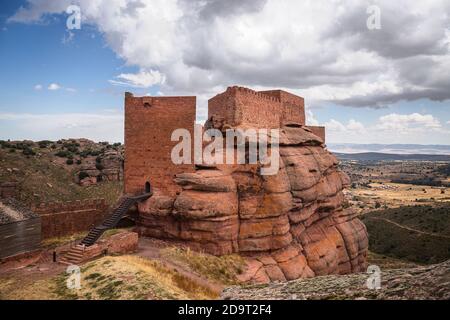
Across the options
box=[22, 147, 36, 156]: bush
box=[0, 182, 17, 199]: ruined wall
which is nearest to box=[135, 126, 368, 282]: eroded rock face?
box=[0, 182, 17, 199]: ruined wall

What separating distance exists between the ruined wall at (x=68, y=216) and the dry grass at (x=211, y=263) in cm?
856

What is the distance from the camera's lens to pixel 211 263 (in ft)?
70.5

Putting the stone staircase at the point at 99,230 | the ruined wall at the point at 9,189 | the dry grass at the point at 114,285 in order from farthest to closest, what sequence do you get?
the ruined wall at the point at 9,189 → the stone staircase at the point at 99,230 → the dry grass at the point at 114,285

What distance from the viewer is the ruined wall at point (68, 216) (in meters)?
25.3

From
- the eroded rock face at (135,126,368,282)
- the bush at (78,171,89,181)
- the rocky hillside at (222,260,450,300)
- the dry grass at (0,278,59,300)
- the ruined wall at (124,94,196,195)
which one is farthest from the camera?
the bush at (78,171,89,181)

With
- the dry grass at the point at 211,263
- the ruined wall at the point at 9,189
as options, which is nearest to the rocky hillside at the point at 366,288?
the dry grass at the point at 211,263

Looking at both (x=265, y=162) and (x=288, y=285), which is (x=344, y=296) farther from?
(x=265, y=162)

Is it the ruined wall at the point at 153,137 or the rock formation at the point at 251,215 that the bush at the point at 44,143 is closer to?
the ruined wall at the point at 153,137

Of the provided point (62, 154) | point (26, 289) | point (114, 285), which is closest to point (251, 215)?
point (114, 285)

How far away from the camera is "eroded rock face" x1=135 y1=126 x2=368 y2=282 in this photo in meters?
22.9

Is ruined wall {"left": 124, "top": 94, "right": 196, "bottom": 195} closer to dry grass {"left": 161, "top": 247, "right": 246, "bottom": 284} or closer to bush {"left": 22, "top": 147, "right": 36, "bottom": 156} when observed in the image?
dry grass {"left": 161, "top": 247, "right": 246, "bottom": 284}

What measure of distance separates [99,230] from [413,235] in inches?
2003

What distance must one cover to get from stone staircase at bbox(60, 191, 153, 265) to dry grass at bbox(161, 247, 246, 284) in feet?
13.5

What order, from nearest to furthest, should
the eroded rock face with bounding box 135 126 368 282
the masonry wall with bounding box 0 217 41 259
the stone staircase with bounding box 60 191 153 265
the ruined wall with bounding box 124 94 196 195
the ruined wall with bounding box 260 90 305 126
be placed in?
1. the stone staircase with bounding box 60 191 153 265
2. the masonry wall with bounding box 0 217 41 259
3. the eroded rock face with bounding box 135 126 368 282
4. the ruined wall with bounding box 124 94 196 195
5. the ruined wall with bounding box 260 90 305 126
